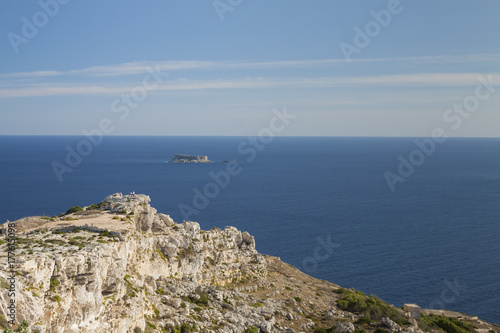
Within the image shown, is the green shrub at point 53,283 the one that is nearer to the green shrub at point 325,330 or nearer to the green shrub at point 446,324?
the green shrub at point 325,330

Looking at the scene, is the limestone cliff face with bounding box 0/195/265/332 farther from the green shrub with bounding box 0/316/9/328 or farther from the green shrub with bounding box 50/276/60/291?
the green shrub with bounding box 0/316/9/328

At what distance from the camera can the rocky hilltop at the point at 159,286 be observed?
1105 inches

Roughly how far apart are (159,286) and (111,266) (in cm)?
1128

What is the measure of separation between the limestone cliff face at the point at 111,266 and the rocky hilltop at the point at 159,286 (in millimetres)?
75

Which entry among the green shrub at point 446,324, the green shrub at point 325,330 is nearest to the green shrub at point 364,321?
the green shrub at point 325,330

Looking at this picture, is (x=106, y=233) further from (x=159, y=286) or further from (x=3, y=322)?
(x=3, y=322)

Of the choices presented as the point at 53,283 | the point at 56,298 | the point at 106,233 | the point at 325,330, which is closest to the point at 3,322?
the point at 56,298

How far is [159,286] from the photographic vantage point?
4341 cm

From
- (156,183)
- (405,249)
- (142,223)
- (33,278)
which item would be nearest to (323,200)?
(405,249)

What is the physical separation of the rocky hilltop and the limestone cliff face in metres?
0.07

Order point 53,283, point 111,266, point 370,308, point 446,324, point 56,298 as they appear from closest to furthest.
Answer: point 56,298 → point 53,283 → point 111,266 → point 370,308 → point 446,324

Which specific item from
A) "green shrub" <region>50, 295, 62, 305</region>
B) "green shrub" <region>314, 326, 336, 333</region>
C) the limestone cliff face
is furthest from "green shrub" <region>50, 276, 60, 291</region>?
"green shrub" <region>314, 326, 336, 333</region>

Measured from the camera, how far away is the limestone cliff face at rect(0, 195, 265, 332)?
2714 cm

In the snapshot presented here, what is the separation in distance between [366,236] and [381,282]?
104 ft
